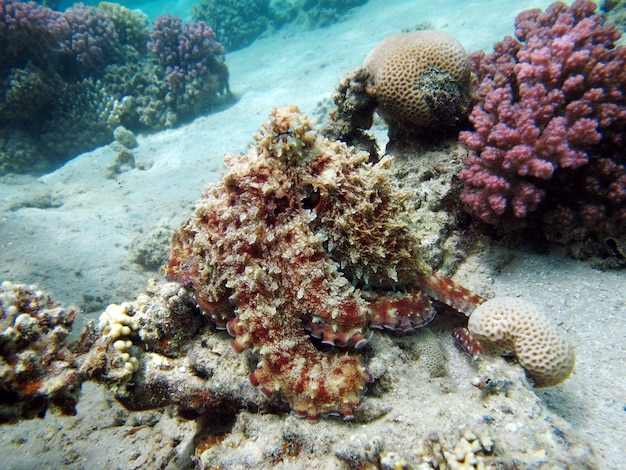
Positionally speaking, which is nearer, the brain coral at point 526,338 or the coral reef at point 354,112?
the brain coral at point 526,338

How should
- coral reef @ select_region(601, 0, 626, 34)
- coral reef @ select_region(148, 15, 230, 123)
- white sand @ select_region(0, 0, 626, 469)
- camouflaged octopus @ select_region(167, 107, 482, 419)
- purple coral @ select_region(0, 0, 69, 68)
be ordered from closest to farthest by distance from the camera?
camouflaged octopus @ select_region(167, 107, 482, 419)
white sand @ select_region(0, 0, 626, 469)
coral reef @ select_region(601, 0, 626, 34)
purple coral @ select_region(0, 0, 69, 68)
coral reef @ select_region(148, 15, 230, 123)

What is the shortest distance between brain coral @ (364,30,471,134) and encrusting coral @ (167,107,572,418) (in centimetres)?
163

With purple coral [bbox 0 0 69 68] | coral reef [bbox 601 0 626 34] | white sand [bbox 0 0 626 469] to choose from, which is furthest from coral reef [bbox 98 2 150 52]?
coral reef [bbox 601 0 626 34]

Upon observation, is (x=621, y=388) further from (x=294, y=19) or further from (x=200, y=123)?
(x=294, y=19)

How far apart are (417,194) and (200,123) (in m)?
11.3

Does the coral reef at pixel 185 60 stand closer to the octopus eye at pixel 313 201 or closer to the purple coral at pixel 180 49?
the purple coral at pixel 180 49

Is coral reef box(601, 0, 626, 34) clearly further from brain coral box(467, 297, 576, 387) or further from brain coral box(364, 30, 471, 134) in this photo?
brain coral box(467, 297, 576, 387)

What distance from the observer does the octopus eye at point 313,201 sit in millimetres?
2682

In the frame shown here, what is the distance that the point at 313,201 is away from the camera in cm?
273

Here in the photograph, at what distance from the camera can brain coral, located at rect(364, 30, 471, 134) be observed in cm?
392

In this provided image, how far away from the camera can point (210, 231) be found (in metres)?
2.77

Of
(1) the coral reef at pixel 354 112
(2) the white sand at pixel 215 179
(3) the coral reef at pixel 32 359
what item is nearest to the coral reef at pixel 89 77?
(2) the white sand at pixel 215 179

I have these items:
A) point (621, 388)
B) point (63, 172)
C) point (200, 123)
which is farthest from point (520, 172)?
point (63, 172)

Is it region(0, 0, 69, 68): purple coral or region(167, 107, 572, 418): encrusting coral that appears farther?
region(0, 0, 69, 68): purple coral
